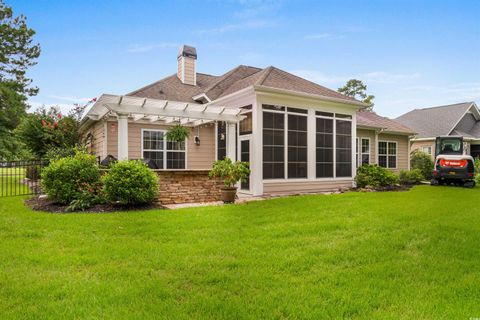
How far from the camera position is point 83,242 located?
15.4ft

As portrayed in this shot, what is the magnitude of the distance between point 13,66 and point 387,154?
2702cm

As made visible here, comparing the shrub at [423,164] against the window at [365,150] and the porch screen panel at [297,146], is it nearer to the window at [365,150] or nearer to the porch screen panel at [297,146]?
the window at [365,150]

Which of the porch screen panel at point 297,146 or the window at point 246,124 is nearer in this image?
the window at point 246,124

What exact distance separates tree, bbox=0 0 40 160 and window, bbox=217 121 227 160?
18.3 metres

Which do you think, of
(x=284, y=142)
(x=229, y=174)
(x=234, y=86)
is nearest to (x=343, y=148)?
(x=284, y=142)

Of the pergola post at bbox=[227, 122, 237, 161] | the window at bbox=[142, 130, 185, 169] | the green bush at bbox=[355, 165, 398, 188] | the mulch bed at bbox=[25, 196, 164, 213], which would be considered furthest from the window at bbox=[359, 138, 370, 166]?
the mulch bed at bbox=[25, 196, 164, 213]

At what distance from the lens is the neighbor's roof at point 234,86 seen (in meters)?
11.7

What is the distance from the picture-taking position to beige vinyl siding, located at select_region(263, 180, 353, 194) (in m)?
10.9

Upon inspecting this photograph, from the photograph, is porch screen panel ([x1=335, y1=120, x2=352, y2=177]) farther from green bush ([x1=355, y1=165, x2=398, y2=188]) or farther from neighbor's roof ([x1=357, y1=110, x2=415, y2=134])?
neighbor's roof ([x1=357, y1=110, x2=415, y2=134])

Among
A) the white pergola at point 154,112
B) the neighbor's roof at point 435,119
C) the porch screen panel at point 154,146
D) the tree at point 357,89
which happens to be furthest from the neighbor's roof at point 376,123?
the tree at point 357,89

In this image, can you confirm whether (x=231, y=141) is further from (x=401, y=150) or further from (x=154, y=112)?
(x=401, y=150)

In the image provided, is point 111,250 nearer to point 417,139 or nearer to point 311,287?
point 311,287

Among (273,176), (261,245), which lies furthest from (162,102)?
(261,245)

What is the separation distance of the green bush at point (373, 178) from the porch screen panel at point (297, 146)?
279cm
